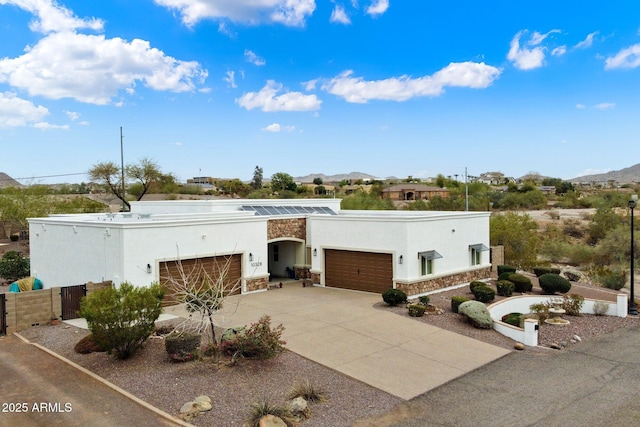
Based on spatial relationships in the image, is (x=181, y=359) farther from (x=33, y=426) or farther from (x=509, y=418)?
(x=509, y=418)

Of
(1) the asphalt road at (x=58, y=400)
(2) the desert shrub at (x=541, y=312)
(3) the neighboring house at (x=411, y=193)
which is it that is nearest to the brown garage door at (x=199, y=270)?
(1) the asphalt road at (x=58, y=400)

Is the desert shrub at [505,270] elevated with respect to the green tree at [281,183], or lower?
lower

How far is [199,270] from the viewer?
1892cm

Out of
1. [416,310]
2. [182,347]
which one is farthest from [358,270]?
[182,347]

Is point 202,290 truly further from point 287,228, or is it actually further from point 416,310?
point 287,228

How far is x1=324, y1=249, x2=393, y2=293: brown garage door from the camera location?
2112 cm

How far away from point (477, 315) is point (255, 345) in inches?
328

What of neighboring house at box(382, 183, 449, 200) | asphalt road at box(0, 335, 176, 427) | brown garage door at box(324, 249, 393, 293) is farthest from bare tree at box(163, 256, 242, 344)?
neighboring house at box(382, 183, 449, 200)

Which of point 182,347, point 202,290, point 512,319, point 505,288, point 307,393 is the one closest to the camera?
point 307,393

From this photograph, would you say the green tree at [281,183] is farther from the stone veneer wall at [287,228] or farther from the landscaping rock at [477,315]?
the landscaping rock at [477,315]

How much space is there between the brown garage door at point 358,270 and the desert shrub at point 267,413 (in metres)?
12.5

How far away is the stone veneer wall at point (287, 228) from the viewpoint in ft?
76.0

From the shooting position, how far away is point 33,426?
28.2ft

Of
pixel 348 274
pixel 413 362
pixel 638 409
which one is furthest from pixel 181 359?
pixel 348 274
